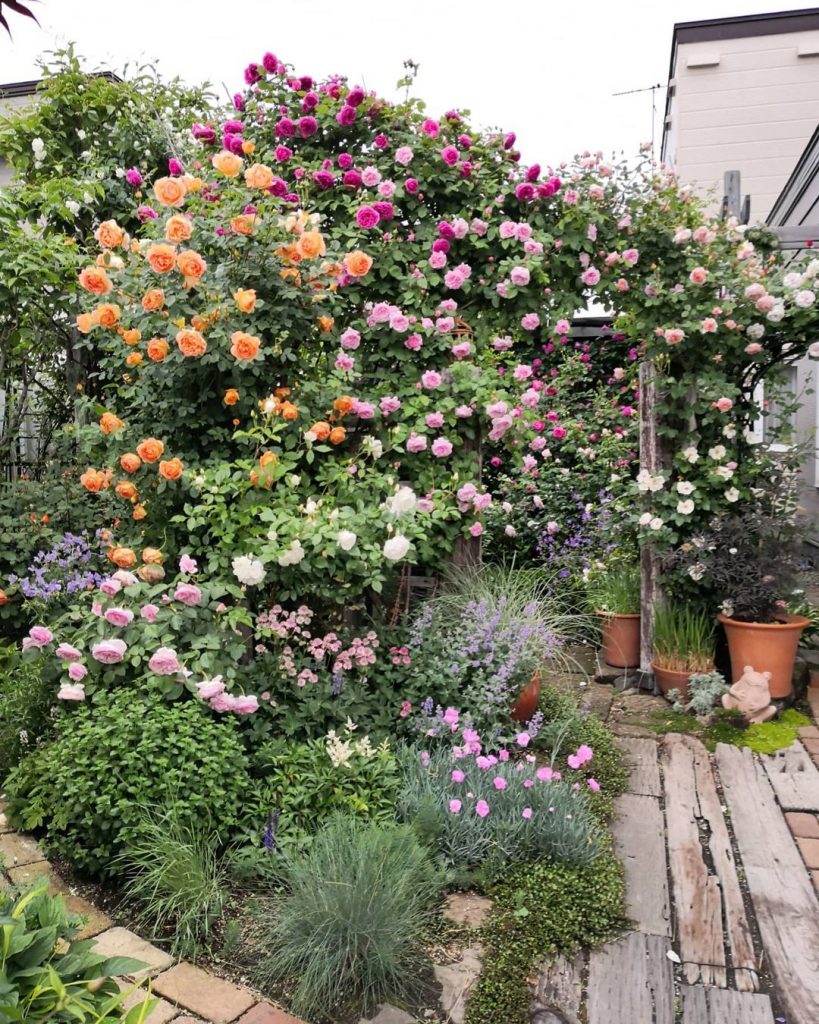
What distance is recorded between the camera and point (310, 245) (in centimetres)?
285

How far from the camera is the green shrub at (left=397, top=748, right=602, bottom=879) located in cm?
243

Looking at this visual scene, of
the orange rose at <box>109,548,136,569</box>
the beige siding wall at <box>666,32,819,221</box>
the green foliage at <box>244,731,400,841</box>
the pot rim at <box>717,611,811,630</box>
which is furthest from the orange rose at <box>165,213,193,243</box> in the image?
the beige siding wall at <box>666,32,819,221</box>

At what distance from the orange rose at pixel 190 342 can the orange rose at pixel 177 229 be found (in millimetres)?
317

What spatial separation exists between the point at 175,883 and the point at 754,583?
9.94ft

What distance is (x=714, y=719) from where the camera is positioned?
3.80m

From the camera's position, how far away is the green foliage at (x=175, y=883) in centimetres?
211

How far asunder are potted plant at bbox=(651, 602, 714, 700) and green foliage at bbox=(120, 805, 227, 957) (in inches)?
103

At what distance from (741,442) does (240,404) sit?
2.75m

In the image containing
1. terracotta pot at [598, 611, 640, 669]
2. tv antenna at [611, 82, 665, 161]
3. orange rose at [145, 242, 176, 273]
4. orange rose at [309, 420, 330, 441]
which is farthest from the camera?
tv antenna at [611, 82, 665, 161]

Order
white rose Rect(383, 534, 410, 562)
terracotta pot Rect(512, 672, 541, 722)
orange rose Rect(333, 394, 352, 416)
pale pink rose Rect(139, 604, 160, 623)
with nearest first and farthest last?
pale pink rose Rect(139, 604, 160, 623) → white rose Rect(383, 534, 410, 562) → orange rose Rect(333, 394, 352, 416) → terracotta pot Rect(512, 672, 541, 722)

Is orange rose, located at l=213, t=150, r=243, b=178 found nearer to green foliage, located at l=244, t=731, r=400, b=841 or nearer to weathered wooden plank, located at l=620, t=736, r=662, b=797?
green foliage, located at l=244, t=731, r=400, b=841

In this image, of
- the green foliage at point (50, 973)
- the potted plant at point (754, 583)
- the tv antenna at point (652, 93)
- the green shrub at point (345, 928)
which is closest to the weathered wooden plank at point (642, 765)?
the potted plant at point (754, 583)

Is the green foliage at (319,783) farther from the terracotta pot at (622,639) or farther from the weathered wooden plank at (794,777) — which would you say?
the terracotta pot at (622,639)

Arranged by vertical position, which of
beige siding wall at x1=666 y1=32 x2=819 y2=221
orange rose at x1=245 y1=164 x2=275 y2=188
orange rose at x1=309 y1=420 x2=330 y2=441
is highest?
beige siding wall at x1=666 y1=32 x2=819 y2=221
